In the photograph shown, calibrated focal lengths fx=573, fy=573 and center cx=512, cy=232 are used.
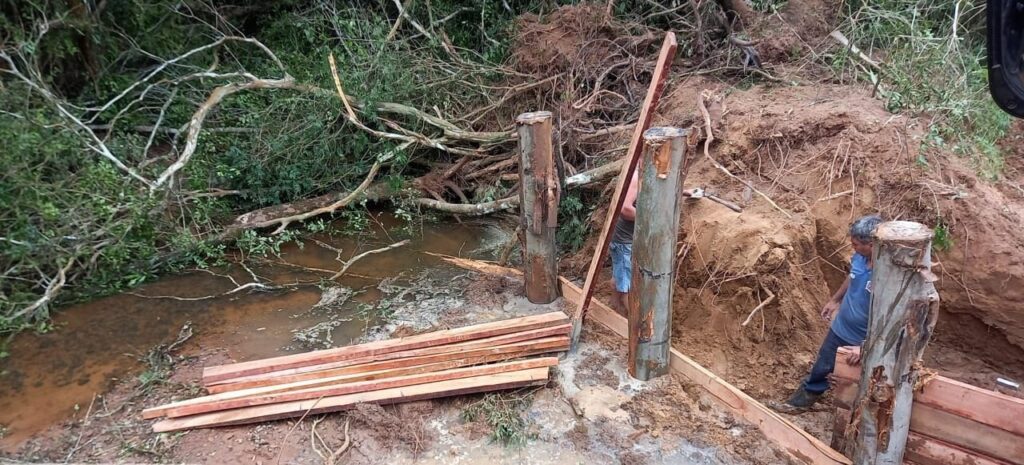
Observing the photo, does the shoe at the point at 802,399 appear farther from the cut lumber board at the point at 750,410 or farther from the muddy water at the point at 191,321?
the muddy water at the point at 191,321

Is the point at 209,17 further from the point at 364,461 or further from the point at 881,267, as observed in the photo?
the point at 881,267

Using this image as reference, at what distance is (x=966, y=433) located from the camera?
2.75 metres

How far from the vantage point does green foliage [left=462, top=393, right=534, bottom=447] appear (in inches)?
142

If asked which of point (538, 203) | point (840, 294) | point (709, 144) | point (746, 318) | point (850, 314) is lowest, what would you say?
Answer: point (746, 318)

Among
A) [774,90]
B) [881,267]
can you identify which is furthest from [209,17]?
[881,267]

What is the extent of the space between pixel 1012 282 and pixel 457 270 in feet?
14.3

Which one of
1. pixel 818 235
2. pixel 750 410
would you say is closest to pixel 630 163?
pixel 818 235

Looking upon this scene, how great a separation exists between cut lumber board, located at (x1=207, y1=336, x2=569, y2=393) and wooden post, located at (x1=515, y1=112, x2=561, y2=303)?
0.81m

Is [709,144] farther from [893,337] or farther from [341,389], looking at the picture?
[341,389]

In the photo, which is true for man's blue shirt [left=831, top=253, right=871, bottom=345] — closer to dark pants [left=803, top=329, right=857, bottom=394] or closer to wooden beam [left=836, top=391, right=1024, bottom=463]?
dark pants [left=803, top=329, right=857, bottom=394]

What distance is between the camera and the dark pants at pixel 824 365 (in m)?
3.48

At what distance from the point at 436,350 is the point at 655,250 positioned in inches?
67.6

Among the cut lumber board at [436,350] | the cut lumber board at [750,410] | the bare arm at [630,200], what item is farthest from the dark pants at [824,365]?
the cut lumber board at [436,350]

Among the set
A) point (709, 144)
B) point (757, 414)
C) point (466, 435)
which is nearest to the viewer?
point (757, 414)
